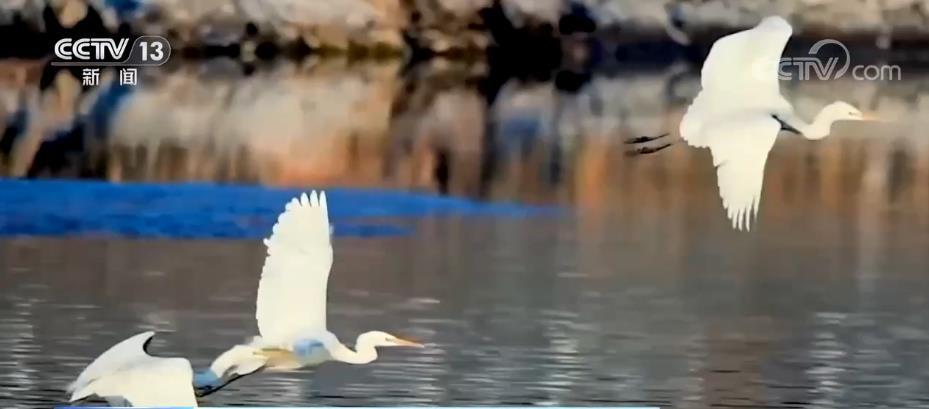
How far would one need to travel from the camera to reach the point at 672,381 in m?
2.18

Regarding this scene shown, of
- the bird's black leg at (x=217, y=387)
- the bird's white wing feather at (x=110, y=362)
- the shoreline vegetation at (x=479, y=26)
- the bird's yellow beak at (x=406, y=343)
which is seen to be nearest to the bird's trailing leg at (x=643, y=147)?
the shoreline vegetation at (x=479, y=26)

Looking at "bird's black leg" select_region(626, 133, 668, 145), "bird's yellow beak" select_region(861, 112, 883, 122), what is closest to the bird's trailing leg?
"bird's black leg" select_region(626, 133, 668, 145)

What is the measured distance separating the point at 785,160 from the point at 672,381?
0.35 meters

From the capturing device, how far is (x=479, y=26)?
7.43 feet

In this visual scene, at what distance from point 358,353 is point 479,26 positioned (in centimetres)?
50

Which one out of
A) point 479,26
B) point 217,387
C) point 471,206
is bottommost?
point 217,387

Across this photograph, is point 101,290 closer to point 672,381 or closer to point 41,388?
point 41,388

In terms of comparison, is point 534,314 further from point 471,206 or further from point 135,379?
point 135,379

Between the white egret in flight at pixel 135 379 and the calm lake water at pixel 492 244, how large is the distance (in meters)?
0.02

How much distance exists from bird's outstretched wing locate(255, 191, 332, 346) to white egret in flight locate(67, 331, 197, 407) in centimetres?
13

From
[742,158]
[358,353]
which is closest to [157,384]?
[358,353]

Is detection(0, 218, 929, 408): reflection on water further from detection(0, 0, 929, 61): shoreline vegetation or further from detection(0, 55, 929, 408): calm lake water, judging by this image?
detection(0, 0, 929, 61): shoreline vegetation

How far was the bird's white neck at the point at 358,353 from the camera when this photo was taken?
7.13ft

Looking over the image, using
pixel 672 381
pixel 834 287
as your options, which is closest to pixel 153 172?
pixel 672 381
